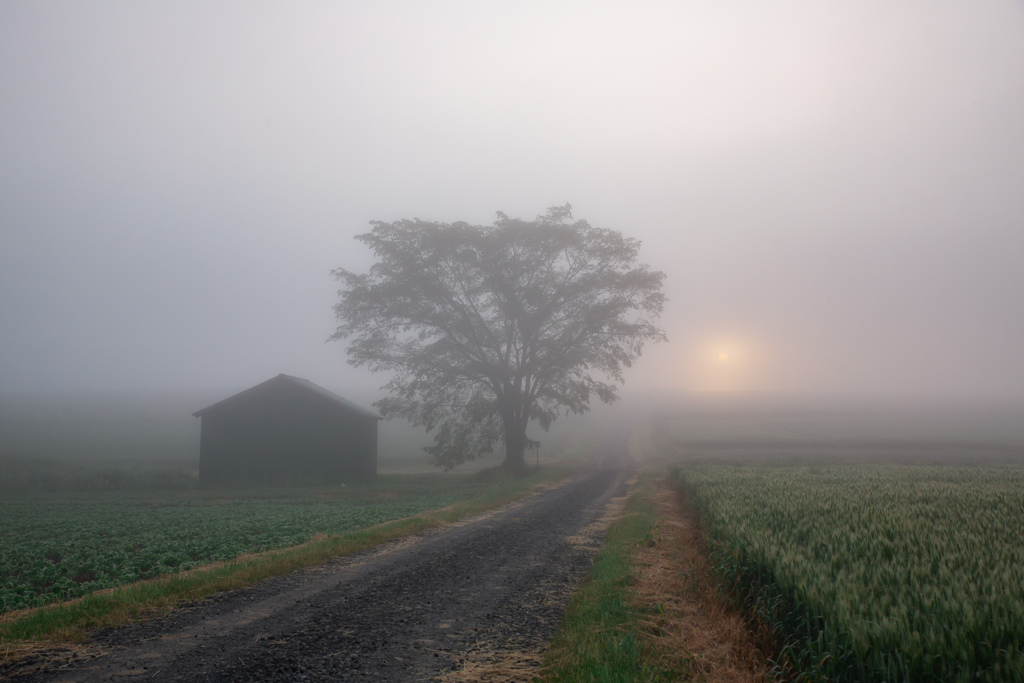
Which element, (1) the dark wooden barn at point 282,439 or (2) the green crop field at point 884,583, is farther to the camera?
(1) the dark wooden barn at point 282,439

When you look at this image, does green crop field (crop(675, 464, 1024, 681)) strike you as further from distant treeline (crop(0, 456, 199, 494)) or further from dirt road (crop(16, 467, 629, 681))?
distant treeline (crop(0, 456, 199, 494))

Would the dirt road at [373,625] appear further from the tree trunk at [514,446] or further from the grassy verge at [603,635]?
Result: the tree trunk at [514,446]

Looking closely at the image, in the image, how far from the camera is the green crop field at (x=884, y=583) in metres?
4.88

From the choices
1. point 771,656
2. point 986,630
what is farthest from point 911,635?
point 771,656

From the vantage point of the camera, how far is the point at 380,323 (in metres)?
37.4

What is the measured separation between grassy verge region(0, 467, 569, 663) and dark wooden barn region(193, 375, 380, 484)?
25099 millimetres

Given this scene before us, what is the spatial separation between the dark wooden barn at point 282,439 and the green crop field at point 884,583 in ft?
104

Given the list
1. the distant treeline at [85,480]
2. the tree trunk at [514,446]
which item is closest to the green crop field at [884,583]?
the tree trunk at [514,446]

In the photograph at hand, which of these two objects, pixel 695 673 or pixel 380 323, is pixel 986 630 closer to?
pixel 695 673

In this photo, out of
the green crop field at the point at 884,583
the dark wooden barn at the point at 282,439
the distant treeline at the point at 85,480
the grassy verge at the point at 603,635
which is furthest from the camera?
the dark wooden barn at the point at 282,439

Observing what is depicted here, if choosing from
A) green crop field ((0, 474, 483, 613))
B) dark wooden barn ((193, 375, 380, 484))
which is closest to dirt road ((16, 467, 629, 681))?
green crop field ((0, 474, 483, 613))

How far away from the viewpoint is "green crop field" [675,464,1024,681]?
16.0ft

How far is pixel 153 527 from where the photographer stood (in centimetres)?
1845

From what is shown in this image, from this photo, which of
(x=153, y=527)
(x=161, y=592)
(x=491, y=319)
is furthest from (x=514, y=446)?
(x=161, y=592)
